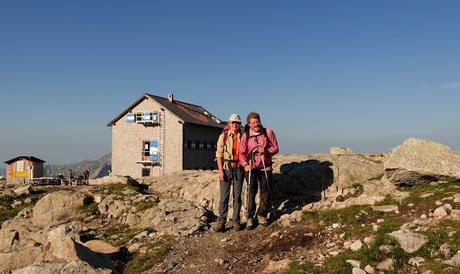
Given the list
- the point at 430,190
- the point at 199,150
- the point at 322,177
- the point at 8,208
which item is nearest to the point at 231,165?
the point at 322,177

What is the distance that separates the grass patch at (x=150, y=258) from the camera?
11274mm

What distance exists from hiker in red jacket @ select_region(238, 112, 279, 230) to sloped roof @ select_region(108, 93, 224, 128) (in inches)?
1233

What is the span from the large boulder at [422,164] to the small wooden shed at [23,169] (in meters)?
44.2

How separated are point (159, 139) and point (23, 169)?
699 inches

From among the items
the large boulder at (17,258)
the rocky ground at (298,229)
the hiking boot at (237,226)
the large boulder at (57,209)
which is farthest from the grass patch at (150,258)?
the large boulder at (57,209)

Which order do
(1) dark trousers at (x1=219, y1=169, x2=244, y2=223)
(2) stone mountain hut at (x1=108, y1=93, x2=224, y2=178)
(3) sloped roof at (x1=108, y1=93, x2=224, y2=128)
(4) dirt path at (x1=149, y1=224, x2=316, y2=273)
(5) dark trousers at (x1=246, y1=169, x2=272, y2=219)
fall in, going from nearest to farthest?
1. (4) dirt path at (x1=149, y1=224, x2=316, y2=273)
2. (5) dark trousers at (x1=246, y1=169, x2=272, y2=219)
3. (1) dark trousers at (x1=219, y1=169, x2=244, y2=223)
4. (2) stone mountain hut at (x1=108, y1=93, x2=224, y2=178)
5. (3) sloped roof at (x1=108, y1=93, x2=224, y2=128)

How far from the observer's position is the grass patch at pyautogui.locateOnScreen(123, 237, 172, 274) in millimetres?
11274

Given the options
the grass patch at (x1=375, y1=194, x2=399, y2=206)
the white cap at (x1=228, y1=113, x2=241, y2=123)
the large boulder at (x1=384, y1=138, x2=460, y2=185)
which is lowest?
the grass patch at (x1=375, y1=194, x2=399, y2=206)

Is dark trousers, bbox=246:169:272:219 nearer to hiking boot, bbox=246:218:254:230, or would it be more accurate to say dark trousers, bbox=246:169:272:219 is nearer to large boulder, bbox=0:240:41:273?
hiking boot, bbox=246:218:254:230

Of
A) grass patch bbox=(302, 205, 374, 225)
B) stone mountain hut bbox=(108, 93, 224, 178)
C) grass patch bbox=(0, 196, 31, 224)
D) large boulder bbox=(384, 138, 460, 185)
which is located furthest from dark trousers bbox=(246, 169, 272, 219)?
stone mountain hut bbox=(108, 93, 224, 178)

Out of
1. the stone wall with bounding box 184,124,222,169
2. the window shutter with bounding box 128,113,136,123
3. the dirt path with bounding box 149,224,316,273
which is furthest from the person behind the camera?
the window shutter with bounding box 128,113,136,123

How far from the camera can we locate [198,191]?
2142 centimetres

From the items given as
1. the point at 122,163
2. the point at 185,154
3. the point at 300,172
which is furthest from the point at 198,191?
the point at 122,163

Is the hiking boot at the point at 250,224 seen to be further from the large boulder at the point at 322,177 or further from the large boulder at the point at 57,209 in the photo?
the large boulder at the point at 57,209
